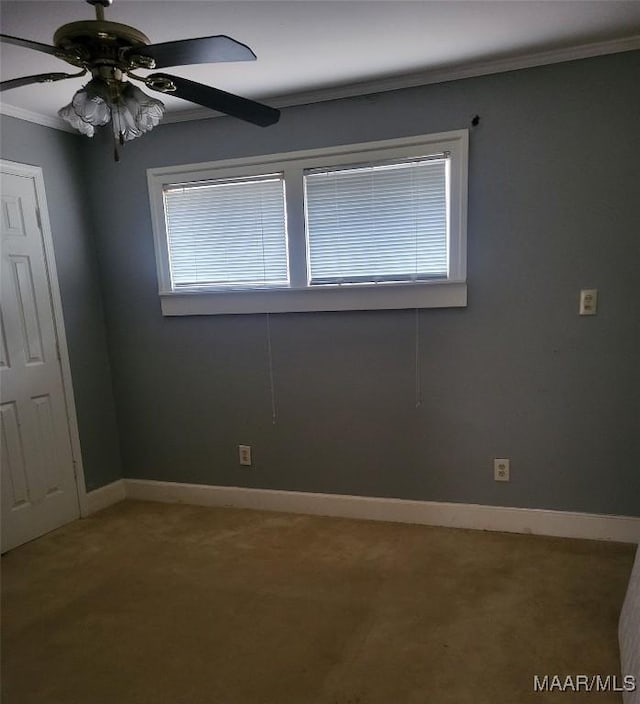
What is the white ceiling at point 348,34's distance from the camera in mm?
1795

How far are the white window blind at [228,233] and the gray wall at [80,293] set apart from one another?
60cm

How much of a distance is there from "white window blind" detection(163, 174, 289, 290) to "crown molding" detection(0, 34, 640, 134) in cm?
40

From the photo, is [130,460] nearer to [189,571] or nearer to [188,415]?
[188,415]

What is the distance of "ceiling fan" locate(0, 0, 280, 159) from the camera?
47.3 inches

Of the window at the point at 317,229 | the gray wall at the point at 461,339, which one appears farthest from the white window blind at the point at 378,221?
the gray wall at the point at 461,339

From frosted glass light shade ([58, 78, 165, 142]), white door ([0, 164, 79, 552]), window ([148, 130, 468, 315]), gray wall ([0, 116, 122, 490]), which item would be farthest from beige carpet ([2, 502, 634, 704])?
frosted glass light shade ([58, 78, 165, 142])

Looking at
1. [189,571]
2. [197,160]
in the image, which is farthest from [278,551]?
[197,160]

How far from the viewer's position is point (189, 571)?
94.7 inches

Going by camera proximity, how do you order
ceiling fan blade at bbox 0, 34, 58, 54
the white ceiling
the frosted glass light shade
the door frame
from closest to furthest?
ceiling fan blade at bbox 0, 34, 58, 54, the frosted glass light shade, the white ceiling, the door frame

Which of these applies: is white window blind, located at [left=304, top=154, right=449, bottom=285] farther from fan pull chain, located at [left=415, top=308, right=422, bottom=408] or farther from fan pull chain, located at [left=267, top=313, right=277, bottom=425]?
fan pull chain, located at [left=267, top=313, right=277, bottom=425]

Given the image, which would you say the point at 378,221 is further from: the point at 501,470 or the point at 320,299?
the point at 501,470

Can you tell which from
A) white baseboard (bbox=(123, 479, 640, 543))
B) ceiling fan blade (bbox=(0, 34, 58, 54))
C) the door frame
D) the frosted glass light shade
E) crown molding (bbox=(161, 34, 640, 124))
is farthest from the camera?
the door frame

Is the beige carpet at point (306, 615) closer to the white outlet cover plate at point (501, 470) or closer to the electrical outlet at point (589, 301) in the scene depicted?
the white outlet cover plate at point (501, 470)

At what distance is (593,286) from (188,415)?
2444 millimetres
